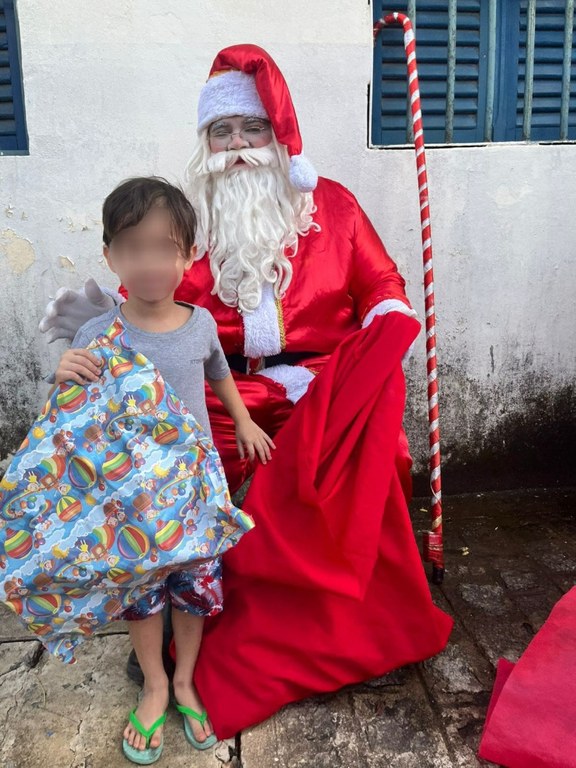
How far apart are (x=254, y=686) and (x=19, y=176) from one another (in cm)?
222

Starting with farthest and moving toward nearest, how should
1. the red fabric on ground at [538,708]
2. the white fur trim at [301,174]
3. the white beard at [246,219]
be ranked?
the white beard at [246,219]
the white fur trim at [301,174]
the red fabric on ground at [538,708]

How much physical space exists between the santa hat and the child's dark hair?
1.96ft

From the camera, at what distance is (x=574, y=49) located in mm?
3025

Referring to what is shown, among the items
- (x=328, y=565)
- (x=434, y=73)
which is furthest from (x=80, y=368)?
(x=434, y=73)

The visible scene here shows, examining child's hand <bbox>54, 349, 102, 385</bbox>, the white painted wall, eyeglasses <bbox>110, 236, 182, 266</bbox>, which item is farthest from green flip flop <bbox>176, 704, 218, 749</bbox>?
the white painted wall

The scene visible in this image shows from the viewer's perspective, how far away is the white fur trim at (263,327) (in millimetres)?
2213

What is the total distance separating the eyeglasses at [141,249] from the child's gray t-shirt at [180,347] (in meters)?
0.19

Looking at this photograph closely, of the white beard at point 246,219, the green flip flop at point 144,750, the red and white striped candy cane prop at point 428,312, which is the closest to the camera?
the green flip flop at point 144,750

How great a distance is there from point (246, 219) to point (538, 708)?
1655 mm

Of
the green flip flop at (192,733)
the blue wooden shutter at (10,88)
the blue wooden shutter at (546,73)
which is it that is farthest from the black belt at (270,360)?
the blue wooden shutter at (546,73)

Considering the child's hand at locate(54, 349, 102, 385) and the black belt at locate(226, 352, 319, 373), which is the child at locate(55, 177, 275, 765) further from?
the black belt at locate(226, 352, 319, 373)

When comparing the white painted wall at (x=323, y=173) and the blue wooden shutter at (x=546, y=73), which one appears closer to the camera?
the white painted wall at (x=323, y=173)

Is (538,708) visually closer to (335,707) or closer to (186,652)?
(335,707)

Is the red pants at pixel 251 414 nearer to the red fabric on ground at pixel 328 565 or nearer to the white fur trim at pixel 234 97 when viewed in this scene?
the red fabric on ground at pixel 328 565
